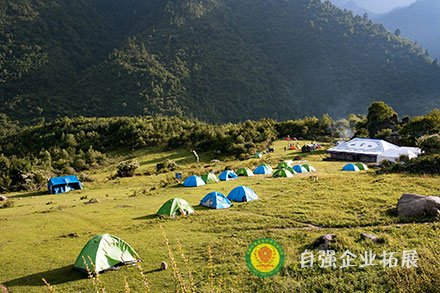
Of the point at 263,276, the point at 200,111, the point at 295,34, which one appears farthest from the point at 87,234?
the point at 295,34

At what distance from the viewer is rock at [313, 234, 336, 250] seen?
943 cm

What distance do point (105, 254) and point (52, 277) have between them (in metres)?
1.74

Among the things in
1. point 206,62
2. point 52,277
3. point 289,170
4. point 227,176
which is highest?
point 206,62

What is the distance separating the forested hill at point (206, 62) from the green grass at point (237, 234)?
8601 centimetres

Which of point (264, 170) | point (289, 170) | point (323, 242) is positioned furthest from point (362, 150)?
point (323, 242)

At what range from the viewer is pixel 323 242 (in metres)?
9.61

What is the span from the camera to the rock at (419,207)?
1153 cm

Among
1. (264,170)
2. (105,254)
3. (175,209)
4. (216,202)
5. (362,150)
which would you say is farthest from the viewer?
(362,150)

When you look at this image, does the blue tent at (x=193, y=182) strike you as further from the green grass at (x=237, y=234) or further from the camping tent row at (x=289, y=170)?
the camping tent row at (x=289, y=170)

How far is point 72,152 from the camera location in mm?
61281

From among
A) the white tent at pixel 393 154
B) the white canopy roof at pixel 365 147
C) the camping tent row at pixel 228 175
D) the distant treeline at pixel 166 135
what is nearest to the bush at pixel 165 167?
the distant treeline at pixel 166 135

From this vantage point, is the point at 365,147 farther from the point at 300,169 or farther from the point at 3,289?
the point at 3,289

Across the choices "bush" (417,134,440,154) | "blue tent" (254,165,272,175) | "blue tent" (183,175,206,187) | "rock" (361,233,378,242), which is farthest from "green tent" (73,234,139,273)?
"bush" (417,134,440,154)

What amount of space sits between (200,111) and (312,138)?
5258 centimetres
